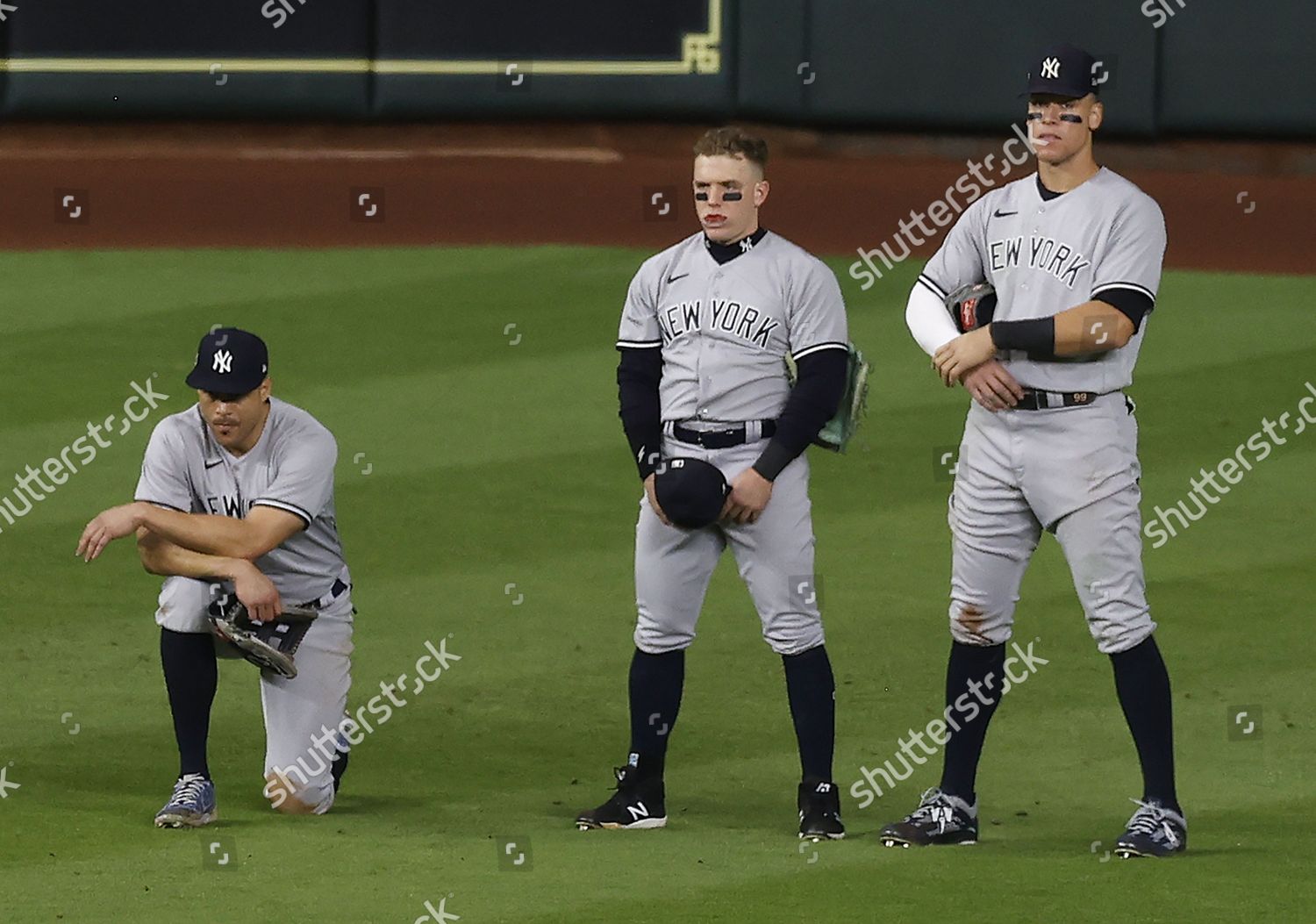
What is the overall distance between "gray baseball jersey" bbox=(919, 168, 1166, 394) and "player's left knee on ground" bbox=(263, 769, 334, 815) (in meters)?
2.04

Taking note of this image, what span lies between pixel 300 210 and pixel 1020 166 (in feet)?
12.8

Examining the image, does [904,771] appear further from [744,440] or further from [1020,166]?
[1020,166]

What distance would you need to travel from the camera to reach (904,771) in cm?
675

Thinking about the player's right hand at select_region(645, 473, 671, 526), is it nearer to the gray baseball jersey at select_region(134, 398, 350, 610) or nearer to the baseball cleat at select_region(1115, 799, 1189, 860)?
the gray baseball jersey at select_region(134, 398, 350, 610)

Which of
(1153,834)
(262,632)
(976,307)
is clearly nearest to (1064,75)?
(976,307)

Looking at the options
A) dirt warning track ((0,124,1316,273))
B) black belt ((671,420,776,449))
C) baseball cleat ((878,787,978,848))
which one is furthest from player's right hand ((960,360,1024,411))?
dirt warning track ((0,124,1316,273))

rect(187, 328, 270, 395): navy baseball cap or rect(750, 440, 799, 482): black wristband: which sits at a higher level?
rect(187, 328, 270, 395): navy baseball cap

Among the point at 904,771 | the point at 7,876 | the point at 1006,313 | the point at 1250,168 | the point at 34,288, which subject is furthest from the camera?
the point at 1250,168

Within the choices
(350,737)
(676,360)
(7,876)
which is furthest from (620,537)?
(7,876)

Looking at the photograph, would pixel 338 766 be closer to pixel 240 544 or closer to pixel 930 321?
pixel 240 544

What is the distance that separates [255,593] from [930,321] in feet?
5.88

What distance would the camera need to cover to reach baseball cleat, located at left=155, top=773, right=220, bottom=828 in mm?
5863

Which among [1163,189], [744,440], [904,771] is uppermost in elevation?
[1163,189]

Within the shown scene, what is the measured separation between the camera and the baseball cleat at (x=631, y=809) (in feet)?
19.6
